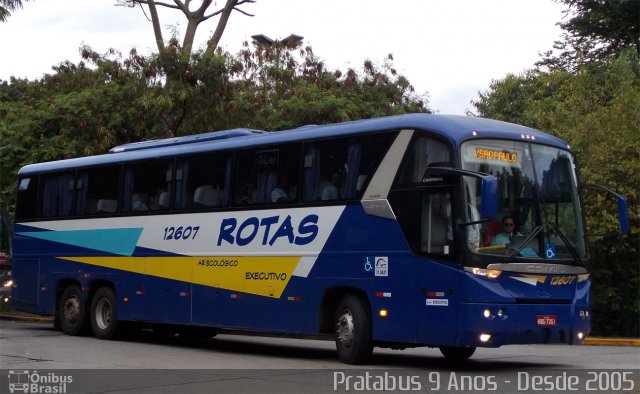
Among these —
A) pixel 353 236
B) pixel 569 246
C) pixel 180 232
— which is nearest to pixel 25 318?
pixel 180 232

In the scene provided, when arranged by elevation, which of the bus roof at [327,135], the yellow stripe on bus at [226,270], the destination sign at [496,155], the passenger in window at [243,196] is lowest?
the yellow stripe on bus at [226,270]

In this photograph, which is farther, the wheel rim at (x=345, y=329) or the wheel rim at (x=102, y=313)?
the wheel rim at (x=102, y=313)

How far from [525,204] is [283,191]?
4.22 meters

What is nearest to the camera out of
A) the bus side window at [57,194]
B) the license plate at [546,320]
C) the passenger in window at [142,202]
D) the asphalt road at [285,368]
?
the asphalt road at [285,368]

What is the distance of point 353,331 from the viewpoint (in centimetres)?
1498

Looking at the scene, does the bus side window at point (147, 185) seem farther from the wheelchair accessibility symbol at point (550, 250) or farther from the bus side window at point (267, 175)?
the wheelchair accessibility symbol at point (550, 250)

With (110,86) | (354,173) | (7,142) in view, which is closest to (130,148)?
(354,173)

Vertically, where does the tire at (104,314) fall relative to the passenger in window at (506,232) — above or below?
below

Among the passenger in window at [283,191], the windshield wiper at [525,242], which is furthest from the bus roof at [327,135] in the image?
the windshield wiper at [525,242]

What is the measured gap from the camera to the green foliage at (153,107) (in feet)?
96.1

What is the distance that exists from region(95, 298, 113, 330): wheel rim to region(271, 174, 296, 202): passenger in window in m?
5.81

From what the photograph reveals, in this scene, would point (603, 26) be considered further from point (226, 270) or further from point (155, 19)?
point (226, 270)

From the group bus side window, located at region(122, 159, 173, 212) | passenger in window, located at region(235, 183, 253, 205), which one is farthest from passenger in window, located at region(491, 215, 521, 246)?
bus side window, located at region(122, 159, 173, 212)

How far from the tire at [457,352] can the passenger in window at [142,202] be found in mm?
6884
